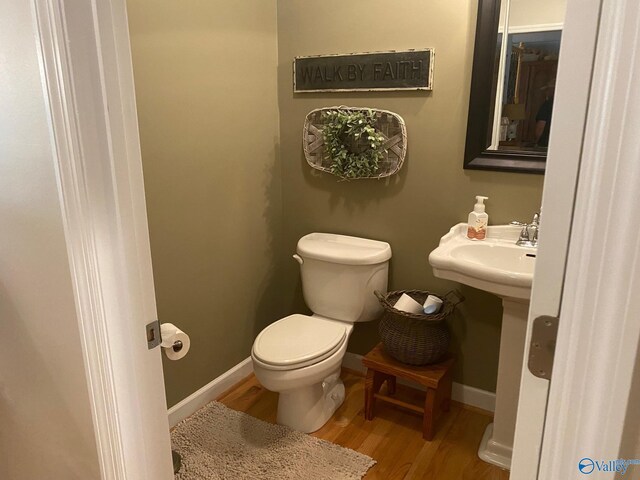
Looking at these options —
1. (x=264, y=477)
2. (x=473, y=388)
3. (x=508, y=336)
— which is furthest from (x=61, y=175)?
(x=473, y=388)

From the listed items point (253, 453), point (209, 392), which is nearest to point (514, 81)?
point (253, 453)

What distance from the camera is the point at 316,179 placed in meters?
2.41

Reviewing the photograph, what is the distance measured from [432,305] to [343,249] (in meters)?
0.48

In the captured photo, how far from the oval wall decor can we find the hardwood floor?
110 cm

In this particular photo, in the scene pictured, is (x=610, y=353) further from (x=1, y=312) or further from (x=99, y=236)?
(x=1, y=312)

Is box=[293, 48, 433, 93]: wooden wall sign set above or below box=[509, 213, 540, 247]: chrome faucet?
above

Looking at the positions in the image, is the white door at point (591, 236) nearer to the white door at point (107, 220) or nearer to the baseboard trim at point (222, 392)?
the white door at point (107, 220)

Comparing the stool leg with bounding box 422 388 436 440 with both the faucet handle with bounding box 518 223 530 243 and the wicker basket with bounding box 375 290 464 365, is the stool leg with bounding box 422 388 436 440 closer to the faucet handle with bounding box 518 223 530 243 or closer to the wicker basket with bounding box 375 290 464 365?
the wicker basket with bounding box 375 290 464 365

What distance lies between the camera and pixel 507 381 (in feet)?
6.01

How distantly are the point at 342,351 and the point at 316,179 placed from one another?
2.86 ft

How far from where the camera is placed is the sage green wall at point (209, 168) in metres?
1.83

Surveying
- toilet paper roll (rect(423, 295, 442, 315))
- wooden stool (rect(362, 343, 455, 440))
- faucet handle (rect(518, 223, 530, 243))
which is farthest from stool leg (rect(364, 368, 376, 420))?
faucet handle (rect(518, 223, 530, 243))

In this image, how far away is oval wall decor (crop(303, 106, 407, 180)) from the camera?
213 cm

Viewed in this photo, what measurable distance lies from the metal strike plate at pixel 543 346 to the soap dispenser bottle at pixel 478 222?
4.51 feet
